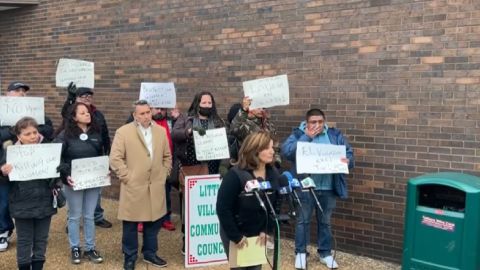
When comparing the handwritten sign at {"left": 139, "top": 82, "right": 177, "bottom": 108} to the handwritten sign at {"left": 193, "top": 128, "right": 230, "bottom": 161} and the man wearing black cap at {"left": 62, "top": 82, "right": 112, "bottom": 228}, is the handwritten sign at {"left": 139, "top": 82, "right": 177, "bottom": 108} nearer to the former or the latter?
the man wearing black cap at {"left": 62, "top": 82, "right": 112, "bottom": 228}

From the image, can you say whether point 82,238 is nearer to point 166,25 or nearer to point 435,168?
point 166,25

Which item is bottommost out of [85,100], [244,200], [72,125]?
[244,200]

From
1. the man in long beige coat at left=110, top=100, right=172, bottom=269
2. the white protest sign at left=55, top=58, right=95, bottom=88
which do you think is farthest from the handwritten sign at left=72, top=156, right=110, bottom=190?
the white protest sign at left=55, top=58, right=95, bottom=88

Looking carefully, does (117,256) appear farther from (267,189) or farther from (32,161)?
(267,189)

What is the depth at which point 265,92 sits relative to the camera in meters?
5.79

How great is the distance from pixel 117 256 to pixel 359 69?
3387mm

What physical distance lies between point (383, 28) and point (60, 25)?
5951 mm

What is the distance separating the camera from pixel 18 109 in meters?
6.14

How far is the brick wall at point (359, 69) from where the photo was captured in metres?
5.45

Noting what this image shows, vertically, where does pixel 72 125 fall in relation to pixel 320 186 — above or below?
above

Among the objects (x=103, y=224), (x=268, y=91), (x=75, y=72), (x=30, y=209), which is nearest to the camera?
(x=30, y=209)

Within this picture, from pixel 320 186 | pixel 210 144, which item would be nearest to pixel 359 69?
pixel 320 186

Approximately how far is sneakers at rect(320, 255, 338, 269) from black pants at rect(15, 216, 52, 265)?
2.84 metres

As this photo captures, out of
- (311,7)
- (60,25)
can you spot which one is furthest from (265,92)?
(60,25)
